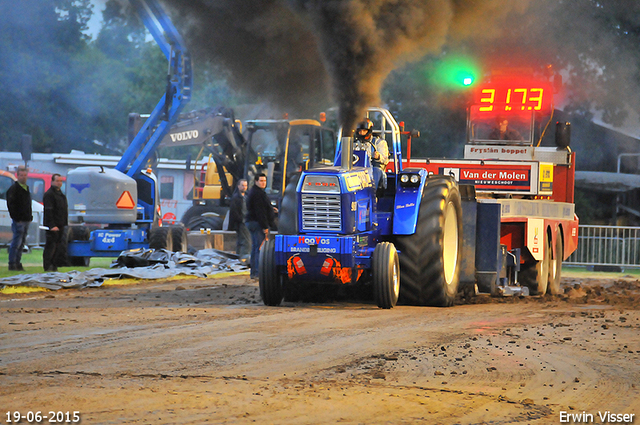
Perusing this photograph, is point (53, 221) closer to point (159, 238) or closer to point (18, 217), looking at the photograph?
point (18, 217)

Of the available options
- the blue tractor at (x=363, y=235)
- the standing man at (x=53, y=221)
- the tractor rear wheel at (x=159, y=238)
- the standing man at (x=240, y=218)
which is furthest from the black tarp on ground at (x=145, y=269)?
the blue tractor at (x=363, y=235)

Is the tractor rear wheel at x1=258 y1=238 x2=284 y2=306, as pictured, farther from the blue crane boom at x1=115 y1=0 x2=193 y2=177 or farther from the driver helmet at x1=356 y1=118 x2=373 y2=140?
the blue crane boom at x1=115 y1=0 x2=193 y2=177

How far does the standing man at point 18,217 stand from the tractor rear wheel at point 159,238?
8.93 ft

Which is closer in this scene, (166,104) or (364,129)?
(364,129)

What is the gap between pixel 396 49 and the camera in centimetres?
1252

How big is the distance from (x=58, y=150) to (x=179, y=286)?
3788 cm

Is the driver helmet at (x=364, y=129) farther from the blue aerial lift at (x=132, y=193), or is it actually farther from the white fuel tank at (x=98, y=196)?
the white fuel tank at (x=98, y=196)

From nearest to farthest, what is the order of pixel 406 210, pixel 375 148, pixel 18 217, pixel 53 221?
pixel 406 210 < pixel 375 148 < pixel 18 217 < pixel 53 221

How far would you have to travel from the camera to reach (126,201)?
18359 mm

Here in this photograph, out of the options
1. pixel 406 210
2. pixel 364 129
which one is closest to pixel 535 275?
pixel 406 210

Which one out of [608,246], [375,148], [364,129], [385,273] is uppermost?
[364,129]

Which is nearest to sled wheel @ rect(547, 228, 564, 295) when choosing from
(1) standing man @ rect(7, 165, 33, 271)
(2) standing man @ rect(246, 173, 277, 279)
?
(2) standing man @ rect(246, 173, 277, 279)

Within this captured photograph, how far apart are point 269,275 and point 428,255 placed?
203 centimetres

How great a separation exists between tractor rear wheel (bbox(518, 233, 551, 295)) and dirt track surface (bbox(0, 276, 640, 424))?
2330mm
